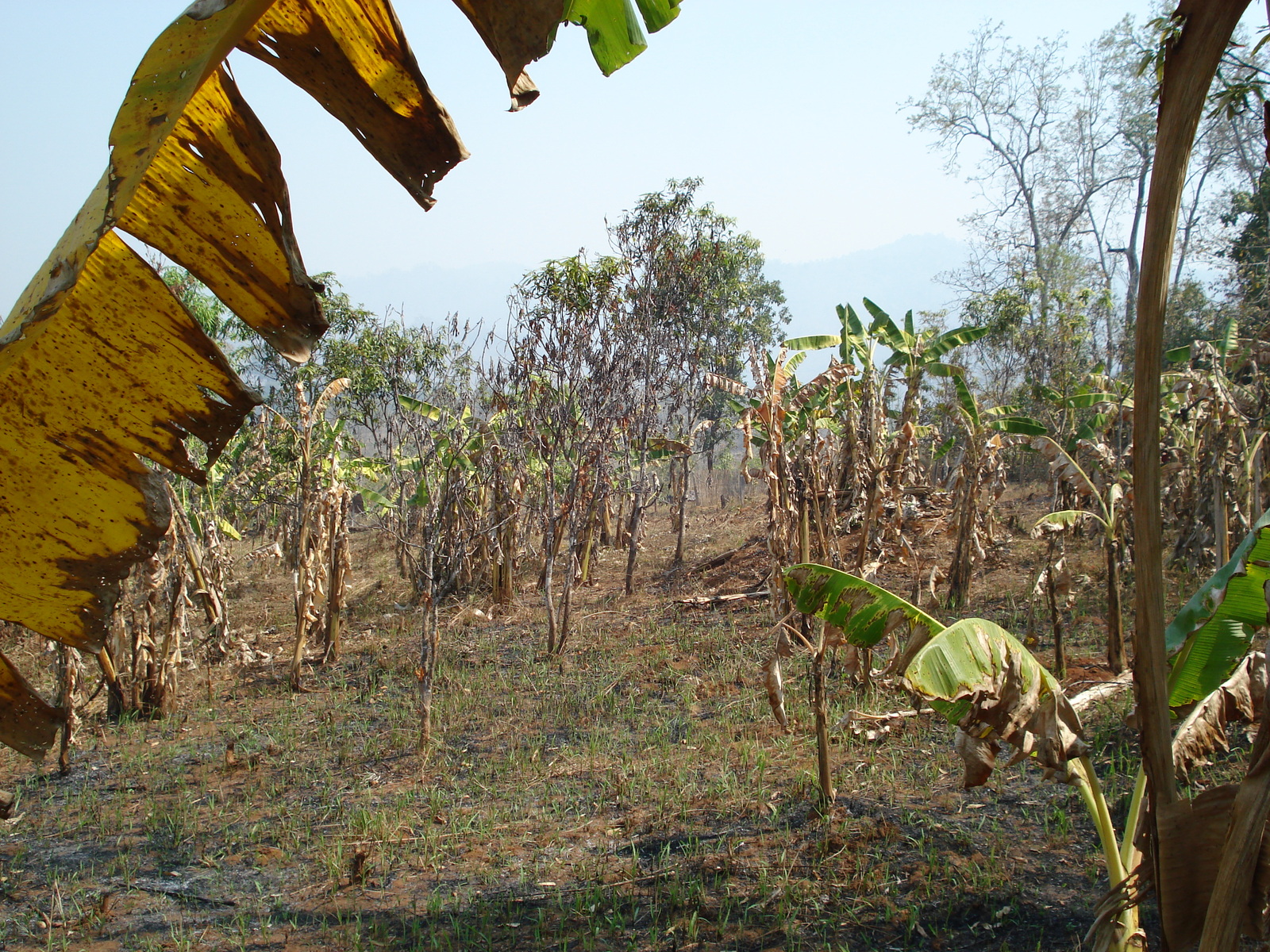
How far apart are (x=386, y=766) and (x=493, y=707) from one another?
126 cm

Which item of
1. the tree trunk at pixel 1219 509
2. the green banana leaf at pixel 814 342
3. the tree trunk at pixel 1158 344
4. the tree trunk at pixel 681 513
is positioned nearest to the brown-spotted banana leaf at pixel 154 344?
the tree trunk at pixel 1158 344

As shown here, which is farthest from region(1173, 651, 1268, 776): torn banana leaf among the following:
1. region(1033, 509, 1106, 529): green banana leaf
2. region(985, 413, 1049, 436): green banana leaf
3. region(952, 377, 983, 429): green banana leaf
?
region(952, 377, 983, 429): green banana leaf

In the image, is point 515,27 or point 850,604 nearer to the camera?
point 515,27

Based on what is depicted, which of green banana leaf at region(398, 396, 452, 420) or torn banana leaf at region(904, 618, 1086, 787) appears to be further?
green banana leaf at region(398, 396, 452, 420)

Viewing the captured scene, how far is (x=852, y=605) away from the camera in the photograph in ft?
10.2

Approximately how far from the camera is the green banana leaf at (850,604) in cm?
298

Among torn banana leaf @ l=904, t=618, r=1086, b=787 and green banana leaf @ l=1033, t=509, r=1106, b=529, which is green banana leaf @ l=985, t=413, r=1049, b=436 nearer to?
green banana leaf @ l=1033, t=509, r=1106, b=529

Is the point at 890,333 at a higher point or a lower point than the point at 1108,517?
higher

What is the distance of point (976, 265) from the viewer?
26.3 meters

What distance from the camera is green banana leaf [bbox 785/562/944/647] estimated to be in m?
2.98

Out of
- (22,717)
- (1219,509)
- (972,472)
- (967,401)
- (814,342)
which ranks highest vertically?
(814,342)

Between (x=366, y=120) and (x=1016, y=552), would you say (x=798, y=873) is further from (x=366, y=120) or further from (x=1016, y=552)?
(x=1016, y=552)

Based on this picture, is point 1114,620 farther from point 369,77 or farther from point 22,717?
point 22,717

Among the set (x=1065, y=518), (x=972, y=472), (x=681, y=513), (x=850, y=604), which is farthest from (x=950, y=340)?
(x=681, y=513)
